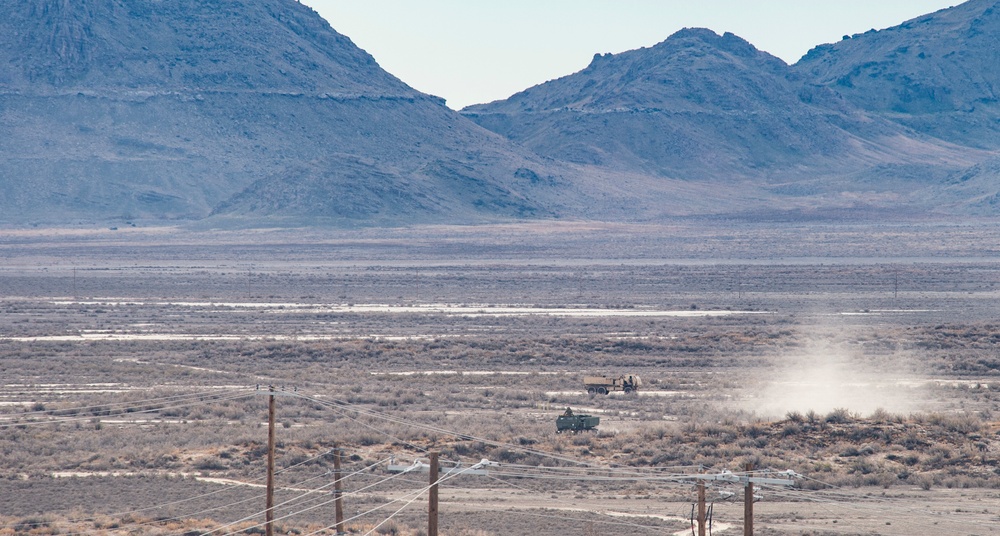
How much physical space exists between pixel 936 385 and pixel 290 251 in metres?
99.7

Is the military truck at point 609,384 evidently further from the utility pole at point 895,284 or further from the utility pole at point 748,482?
the utility pole at point 895,284

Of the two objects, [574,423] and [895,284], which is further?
[895,284]

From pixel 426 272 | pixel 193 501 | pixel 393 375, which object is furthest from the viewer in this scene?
pixel 426 272

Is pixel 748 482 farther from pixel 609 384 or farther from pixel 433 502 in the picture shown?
pixel 609 384

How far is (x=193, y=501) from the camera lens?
78.4 ft

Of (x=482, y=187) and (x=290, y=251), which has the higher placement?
(x=482, y=187)

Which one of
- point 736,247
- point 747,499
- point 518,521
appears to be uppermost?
point 736,247

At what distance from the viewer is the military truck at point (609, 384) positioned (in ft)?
127

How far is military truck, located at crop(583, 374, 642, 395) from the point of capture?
38.6 metres

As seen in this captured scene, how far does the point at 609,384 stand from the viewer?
38688mm

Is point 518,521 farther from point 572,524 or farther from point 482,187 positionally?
point 482,187

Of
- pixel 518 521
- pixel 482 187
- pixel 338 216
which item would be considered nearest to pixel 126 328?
pixel 518 521

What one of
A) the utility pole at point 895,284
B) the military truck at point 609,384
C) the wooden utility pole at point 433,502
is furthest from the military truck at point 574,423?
the utility pole at point 895,284

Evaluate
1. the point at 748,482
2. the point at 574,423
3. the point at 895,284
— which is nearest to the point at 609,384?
the point at 574,423
